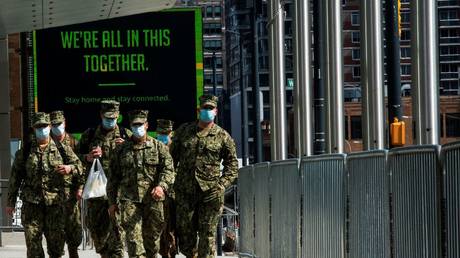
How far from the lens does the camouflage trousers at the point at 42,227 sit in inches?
590

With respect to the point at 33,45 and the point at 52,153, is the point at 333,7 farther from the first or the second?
the point at 33,45

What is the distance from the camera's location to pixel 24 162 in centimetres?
1526

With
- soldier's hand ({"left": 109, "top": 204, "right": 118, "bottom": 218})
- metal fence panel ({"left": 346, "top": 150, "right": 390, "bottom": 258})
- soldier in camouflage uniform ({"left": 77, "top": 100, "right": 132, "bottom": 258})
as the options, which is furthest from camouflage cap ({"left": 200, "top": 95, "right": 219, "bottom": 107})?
metal fence panel ({"left": 346, "top": 150, "right": 390, "bottom": 258})

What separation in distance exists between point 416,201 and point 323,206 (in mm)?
4015

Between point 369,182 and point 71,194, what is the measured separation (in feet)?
17.6

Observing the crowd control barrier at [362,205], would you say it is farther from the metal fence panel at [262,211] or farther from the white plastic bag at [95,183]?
the white plastic bag at [95,183]

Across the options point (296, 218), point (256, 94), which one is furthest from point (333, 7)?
point (256, 94)

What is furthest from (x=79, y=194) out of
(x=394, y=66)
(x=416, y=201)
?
(x=394, y=66)

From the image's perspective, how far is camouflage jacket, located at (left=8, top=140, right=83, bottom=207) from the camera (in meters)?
15.1

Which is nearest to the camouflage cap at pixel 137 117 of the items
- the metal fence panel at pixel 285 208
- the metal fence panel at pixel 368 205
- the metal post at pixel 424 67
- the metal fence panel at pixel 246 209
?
the metal fence panel at pixel 285 208

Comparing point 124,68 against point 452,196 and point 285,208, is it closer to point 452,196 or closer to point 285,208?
point 285,208

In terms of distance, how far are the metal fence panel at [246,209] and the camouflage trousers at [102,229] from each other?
3.79 metres

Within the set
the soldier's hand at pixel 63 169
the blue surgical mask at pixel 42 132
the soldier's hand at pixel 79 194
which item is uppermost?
the blue surgical mask at pixel 42 132

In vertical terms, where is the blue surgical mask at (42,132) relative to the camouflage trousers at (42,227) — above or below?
above
